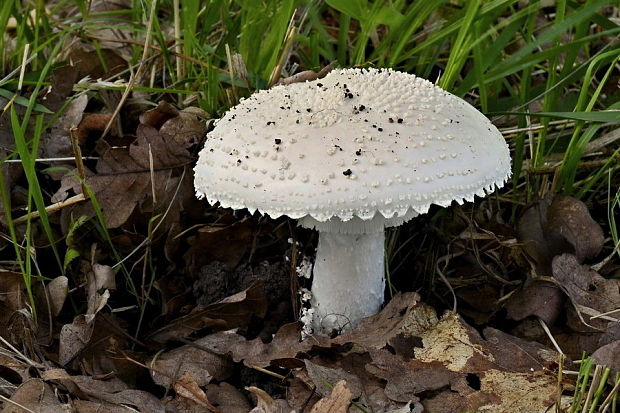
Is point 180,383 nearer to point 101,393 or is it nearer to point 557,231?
point 101,393

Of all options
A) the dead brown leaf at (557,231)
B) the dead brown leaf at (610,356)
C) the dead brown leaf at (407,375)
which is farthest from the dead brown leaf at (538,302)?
the dead brown leaf at (407,375)

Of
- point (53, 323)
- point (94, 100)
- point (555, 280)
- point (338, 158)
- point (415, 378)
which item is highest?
point (338, 158)

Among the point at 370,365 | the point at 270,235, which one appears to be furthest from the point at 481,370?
the point at 270,235

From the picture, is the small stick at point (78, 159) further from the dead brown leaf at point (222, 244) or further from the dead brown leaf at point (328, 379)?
the dead brown leaf at point (328, 379)

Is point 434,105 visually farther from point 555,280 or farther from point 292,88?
point 555,280

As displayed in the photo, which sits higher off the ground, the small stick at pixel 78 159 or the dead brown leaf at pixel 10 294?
the small stick at pixel 78 159

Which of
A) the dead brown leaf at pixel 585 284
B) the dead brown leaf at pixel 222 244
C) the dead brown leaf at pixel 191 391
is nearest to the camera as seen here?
the dead brown leaf at pixel 191 391

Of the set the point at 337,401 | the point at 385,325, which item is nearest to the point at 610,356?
the point at 385,325

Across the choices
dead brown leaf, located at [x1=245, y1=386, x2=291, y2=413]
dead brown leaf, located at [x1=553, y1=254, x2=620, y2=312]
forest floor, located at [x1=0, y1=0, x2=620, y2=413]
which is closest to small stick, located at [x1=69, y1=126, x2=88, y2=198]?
forest floor, located at [x1=0, y1=0, x2=620, y2=413]

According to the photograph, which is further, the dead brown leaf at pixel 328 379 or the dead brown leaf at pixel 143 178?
the dead brown leaf at pixel 143 178
